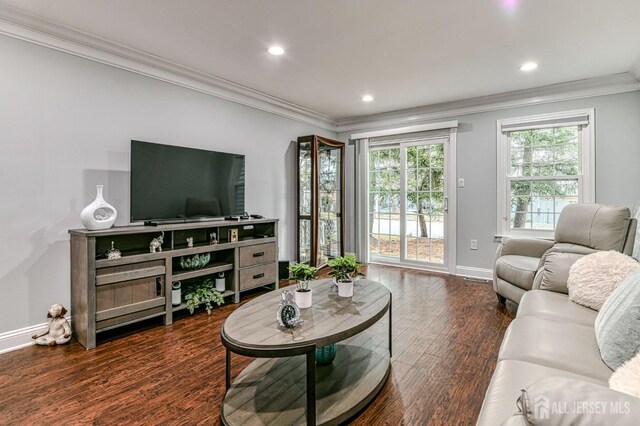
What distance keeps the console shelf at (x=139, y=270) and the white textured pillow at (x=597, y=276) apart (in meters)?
2.79

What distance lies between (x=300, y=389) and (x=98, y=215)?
6.82 feet

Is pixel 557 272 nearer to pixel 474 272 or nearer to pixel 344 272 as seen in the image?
pixel 344 272

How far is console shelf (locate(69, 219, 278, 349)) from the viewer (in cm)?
242

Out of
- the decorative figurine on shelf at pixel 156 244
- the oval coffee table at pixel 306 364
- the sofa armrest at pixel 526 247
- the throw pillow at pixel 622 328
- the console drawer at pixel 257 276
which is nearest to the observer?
the throw pillow at pixel 622 328

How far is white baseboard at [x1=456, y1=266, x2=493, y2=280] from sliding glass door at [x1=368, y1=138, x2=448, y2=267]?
27 cm

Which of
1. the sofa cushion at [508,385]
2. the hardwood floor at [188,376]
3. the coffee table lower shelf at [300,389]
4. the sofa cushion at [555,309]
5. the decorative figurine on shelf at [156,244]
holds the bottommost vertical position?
the hardwood floor at [188,376]

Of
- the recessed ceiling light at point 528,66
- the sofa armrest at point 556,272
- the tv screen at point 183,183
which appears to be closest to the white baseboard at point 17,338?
the tv screen at point 183,183

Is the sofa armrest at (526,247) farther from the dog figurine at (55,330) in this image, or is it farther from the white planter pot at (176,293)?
the dog figurine at (55,330)

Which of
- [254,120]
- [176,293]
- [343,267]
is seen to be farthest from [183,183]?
[343,267]

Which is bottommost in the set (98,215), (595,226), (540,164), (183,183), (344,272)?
(344,272)

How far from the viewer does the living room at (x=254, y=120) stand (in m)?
2.02

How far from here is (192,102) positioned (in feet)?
11.6

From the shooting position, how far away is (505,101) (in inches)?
167

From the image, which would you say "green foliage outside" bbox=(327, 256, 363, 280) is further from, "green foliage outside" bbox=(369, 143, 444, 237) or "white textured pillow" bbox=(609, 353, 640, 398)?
"green foliage outside" bbox=(369, 143, 444, 237)
